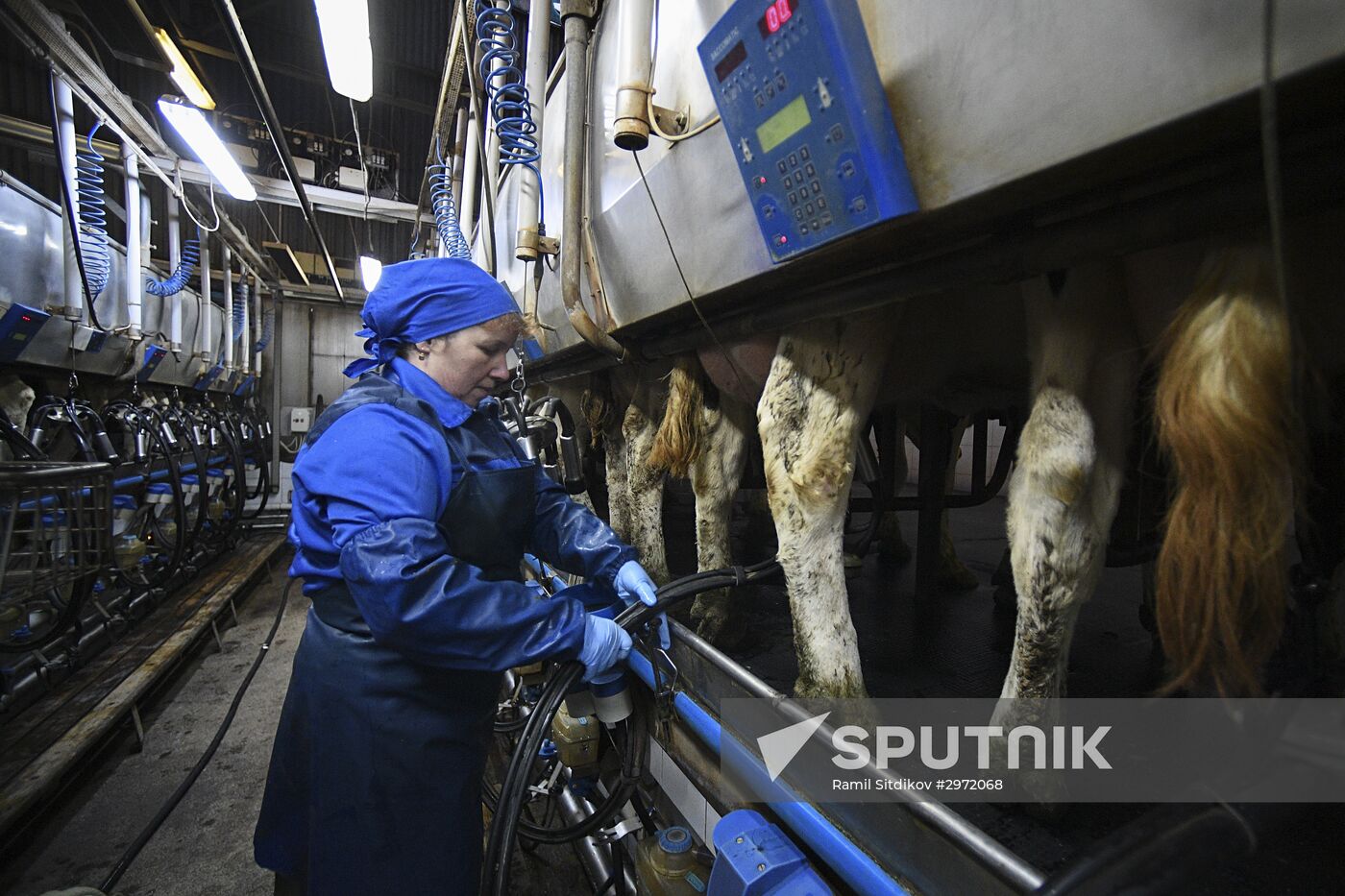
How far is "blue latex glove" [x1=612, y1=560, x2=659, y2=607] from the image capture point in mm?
1452

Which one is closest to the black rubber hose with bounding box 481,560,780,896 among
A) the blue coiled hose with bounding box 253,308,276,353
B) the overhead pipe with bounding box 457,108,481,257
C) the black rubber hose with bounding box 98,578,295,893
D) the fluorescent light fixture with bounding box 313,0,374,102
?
the black rubber hose with bounding box 98,578,295,893

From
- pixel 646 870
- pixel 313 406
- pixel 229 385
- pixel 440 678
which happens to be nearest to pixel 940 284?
pixel 440 678

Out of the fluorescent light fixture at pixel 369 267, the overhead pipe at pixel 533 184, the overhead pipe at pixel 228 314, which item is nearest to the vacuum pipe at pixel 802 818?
the overhead pipe at pixel 533 184

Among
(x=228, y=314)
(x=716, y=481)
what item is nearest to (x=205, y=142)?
(x=228, y=314)

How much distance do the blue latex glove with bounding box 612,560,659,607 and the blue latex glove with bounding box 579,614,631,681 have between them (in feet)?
0.57

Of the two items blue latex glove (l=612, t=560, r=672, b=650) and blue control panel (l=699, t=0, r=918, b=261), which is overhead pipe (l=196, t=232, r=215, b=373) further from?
blue control panel (l=699, t=0, r=918, b=261)

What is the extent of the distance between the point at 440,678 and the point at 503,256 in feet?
10.7

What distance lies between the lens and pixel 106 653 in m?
3.16

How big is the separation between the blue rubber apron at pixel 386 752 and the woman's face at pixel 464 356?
5.8 inches

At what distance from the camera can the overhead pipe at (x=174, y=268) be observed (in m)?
4.79

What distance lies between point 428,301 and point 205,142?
373cm

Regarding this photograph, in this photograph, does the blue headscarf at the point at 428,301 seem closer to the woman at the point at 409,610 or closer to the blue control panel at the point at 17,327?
the woman at the point at 409,610

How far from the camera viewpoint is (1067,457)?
0.96 m

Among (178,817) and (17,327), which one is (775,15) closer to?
(178,817)
